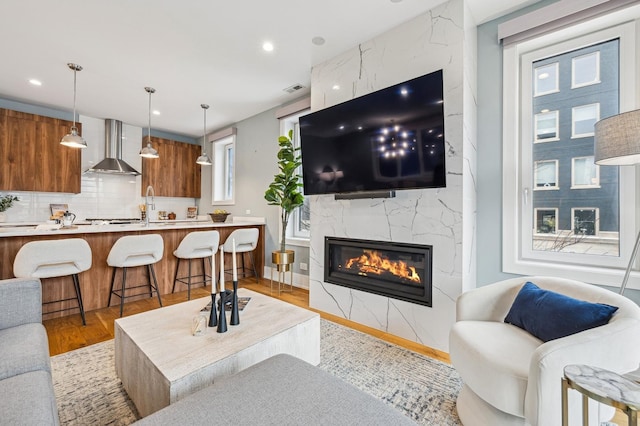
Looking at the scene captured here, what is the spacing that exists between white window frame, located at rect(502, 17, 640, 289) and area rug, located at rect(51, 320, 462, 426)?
3.66ft

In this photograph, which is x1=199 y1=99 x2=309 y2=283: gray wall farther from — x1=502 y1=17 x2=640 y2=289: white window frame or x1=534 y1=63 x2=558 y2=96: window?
x1=534 y1=63 x2=558 y2=96: window

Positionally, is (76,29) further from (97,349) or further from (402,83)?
(402,83)

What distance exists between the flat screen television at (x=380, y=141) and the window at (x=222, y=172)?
10.1 ft

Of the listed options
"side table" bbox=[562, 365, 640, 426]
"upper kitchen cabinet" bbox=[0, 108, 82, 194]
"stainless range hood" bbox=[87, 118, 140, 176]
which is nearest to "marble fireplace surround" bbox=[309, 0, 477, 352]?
Answer: "side table" bbox=[562, 365, 640, 426]

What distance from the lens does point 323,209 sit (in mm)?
3162

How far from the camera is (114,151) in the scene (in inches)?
200

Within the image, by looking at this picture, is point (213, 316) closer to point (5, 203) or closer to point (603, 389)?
point (603, 389)

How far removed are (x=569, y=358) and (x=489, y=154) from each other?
1.75m

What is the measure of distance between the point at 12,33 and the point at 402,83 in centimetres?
362

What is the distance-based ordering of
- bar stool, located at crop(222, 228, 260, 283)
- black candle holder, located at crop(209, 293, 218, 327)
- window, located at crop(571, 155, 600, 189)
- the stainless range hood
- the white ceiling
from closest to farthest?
black candle holder, located at crop(209, 293, 218, 327) → window, located at crop(571, 155, 600, 189) → the white ceiling → bar stool, located at crop(222, 228, 260, 283) → the stainless range hood

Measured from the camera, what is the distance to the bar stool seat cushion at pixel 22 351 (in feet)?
3.75

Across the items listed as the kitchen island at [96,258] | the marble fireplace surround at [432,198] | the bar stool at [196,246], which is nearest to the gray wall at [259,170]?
the kitchen island at [96,258]

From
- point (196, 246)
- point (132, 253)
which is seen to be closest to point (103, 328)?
point (132, 253)

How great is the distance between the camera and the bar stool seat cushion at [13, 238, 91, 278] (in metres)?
2.32
